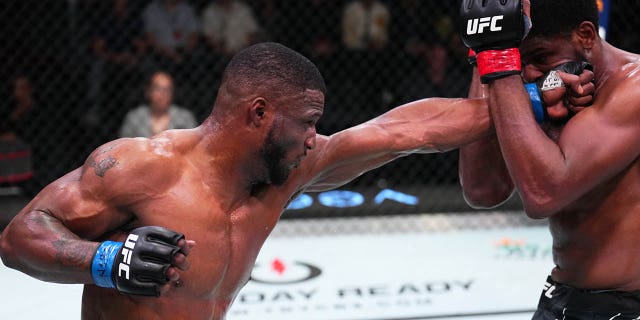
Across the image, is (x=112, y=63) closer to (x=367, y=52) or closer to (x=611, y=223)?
(x=367, y=52)

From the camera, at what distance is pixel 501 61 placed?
187cm

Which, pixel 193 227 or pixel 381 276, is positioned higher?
pixel 193 227

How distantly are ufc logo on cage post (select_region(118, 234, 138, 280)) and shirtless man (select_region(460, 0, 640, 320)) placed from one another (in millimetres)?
843

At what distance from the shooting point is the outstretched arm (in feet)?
6.40

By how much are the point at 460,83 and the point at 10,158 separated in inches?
105

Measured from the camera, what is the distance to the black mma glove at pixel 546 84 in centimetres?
190

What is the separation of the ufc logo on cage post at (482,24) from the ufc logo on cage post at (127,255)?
0.87 metres

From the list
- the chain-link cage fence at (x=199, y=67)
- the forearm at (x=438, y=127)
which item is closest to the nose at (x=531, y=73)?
the forearm at (x=438, y=127)

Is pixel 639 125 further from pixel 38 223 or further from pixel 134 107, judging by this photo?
pixel 134 107

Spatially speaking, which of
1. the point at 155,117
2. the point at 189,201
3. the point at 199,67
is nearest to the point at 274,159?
the point at 189,201

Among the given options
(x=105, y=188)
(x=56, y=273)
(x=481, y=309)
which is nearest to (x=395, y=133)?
(x=105, y=188)

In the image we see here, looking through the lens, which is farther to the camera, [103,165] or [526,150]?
[526,150]

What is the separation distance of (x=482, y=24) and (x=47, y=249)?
103cm

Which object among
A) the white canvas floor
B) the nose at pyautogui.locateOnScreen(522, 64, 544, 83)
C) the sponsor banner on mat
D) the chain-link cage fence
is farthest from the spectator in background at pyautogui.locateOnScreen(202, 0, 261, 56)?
the nose at pyautogui.locateOnScreen(522, 64, 544, 83)
